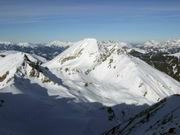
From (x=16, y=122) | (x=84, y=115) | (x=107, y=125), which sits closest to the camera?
(x=16, y=122)

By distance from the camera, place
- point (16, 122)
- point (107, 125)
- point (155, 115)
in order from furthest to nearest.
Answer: point (107, 125), point (16, 122), point (155, 115)

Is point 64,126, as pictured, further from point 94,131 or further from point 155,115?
point 155,115

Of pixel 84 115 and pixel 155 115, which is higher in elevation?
pixel 155 115

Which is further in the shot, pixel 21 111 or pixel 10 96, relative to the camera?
pixel 10 96

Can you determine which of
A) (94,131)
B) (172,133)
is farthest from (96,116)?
(172,133)

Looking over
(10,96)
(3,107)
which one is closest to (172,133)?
(3,107)

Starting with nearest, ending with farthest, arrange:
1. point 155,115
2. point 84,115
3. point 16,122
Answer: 1. point 155,115
2. point 16,122
3. point 84,115

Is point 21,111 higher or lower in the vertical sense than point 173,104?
lower

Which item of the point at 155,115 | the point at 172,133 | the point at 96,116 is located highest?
the point at 172,133

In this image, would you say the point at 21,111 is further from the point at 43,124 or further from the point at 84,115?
the point at 84,115
